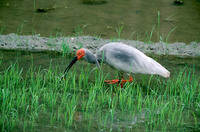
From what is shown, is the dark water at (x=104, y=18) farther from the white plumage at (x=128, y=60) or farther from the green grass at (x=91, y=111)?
the green grass at (x=91, y=111)

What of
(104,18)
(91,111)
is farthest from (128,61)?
(104,18)

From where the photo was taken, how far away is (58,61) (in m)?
6.79

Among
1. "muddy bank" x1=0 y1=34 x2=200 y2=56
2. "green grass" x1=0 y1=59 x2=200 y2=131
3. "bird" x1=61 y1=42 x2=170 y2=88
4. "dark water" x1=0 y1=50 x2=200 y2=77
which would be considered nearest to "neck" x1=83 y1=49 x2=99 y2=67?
"bird" x1=61 y1=42 x2=170 y2=88

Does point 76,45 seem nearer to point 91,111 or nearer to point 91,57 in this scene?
point 91,57

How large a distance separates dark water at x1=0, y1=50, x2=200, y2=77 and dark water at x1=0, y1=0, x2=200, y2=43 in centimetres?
121

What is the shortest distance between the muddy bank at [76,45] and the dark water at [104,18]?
42 centimetres

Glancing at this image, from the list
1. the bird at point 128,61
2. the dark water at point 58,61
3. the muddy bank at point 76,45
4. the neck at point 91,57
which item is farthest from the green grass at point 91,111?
the muddy bank at point 76,45

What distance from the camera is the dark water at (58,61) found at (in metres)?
6.50

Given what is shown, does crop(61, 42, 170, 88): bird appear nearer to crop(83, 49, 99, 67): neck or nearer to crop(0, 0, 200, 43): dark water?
crop(83, 49, 99, 67): neck

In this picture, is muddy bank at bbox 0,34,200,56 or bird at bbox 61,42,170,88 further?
muddy bank at bbox 0,34,200,56

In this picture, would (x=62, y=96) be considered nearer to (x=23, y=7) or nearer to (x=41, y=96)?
(x=41, y=96)

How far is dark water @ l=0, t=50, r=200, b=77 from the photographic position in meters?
6.50

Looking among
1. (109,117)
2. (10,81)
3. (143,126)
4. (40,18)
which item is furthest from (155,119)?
(40,18)

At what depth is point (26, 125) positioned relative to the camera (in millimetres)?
4309
